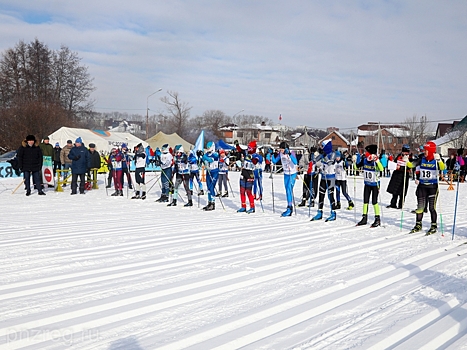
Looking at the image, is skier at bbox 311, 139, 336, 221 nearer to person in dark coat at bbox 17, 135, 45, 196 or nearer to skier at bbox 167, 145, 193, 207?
skier at bbox 167, 145, 193, 207

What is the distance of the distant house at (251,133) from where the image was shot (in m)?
96.1

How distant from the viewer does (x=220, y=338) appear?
3.81 meters

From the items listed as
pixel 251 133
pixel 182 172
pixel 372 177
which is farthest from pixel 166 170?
pixel 251 133

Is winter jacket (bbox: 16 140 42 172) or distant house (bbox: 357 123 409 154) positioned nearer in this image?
winter jacket (bbox: 16 140 42 172)

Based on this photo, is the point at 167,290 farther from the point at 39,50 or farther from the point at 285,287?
the point at 39,50

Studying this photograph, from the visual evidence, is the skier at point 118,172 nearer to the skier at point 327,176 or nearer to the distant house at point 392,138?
the skier at point 327,176

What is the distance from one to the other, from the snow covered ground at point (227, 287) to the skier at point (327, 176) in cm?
109

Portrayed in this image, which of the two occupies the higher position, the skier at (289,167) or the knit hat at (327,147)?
the knit hat at (327,147)

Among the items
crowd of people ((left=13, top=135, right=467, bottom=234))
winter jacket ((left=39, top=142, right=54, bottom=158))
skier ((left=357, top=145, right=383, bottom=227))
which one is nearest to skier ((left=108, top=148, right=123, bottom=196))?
crowd of people ((left=13, top=135, right=467, bottom=234))

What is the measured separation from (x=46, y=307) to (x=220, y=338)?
6.29 feet

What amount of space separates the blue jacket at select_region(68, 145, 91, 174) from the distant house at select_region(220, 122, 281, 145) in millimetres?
68237

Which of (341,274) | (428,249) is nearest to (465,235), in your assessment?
(428,249)

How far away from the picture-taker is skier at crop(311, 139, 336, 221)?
428 inches

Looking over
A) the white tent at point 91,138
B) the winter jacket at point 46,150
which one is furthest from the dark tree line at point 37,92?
the winter jacket at point 46,150
